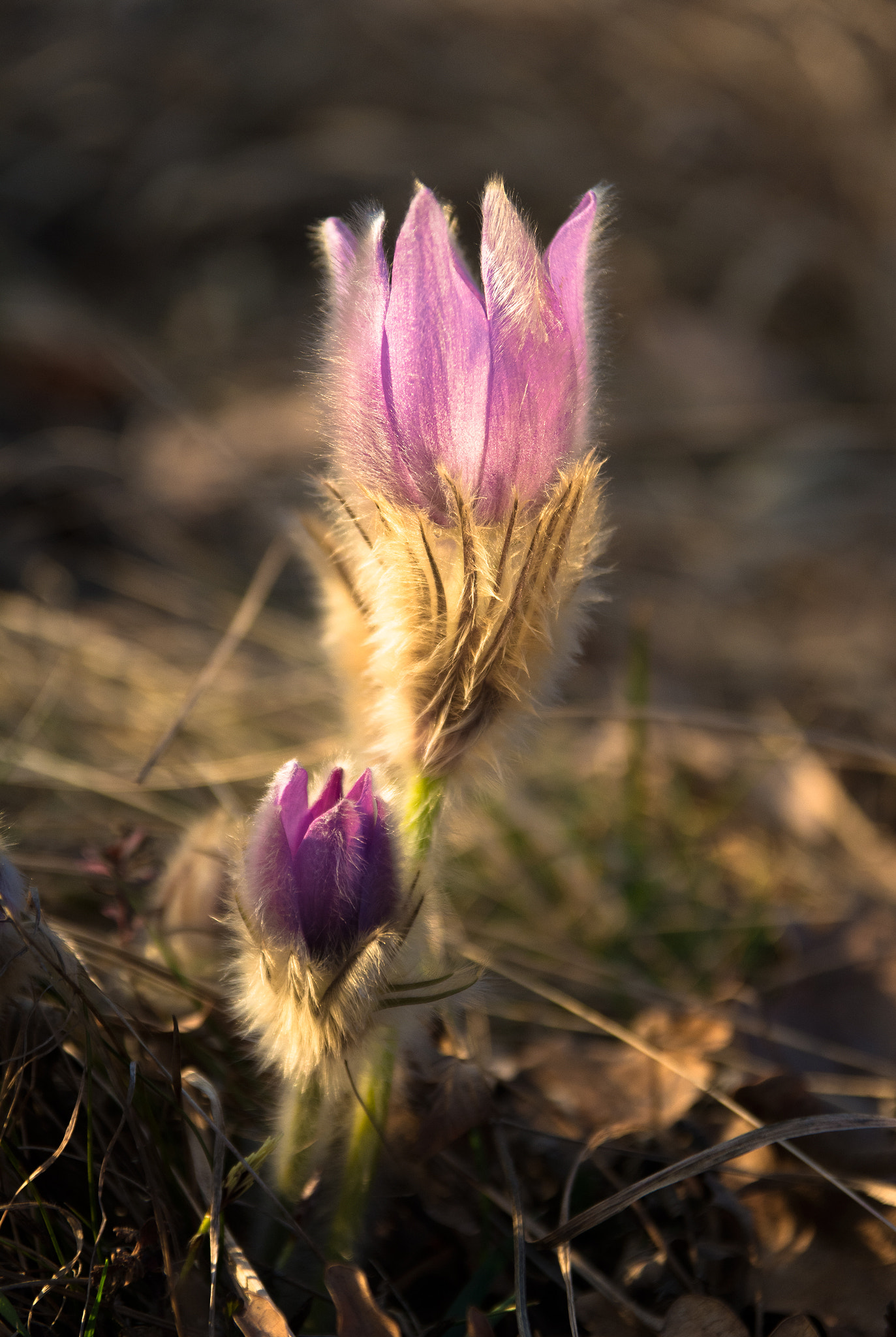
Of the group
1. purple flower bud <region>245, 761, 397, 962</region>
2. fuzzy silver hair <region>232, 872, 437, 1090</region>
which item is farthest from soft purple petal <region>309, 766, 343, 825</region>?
fuzzy silver hair <region>232, 872, 437, 1090</region>

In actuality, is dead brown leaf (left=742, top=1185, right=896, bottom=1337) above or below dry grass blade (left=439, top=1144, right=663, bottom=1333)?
below

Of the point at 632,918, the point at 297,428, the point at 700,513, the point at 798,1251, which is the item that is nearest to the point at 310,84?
the point at 297,428

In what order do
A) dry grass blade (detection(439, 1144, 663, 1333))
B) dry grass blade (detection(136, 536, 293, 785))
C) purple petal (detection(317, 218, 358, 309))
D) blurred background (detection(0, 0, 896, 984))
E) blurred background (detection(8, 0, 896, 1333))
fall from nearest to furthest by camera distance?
purple petal (detection(317, 218, 358, 309)), dry grass blade (detection(439, 1144, 663, 1333)), dry grass blade (detection(136, 536, 293, 785)), blurred background (detection(8, 0, 896, 1333)), blurred background (detection(0, 0, 896, 984))

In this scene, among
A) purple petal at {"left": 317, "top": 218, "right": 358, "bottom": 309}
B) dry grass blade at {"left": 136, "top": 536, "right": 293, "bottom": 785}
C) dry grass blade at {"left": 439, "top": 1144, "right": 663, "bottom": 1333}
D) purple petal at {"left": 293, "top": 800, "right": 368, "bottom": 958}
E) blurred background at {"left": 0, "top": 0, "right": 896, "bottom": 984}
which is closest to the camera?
purple petal at {"left": 293, "top": 800, "right": 368, "bottom": 958}

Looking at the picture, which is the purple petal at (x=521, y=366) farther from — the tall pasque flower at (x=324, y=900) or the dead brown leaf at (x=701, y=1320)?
the dead brown leaf at (x=701, y=1320)

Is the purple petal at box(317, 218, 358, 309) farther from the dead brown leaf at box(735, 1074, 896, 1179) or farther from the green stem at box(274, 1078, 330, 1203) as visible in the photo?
the dead brown leaf at box(735, 1074, 896, 1179)

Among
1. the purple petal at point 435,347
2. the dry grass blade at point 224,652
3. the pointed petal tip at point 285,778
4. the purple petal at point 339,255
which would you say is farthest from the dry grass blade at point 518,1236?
the purple petal at point 339,255
